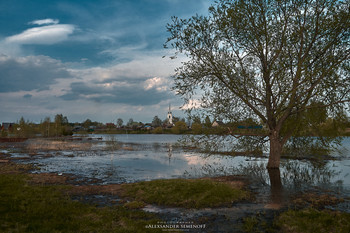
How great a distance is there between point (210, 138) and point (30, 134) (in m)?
103

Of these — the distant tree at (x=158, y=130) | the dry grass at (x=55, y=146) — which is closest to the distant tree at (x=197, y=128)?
the dry grass at (x=55, y=146)

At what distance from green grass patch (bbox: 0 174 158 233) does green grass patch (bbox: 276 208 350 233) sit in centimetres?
552

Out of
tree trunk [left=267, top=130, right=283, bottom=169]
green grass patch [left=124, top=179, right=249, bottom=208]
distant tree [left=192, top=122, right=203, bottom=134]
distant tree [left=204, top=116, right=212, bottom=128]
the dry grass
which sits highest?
distant tree [left=204, top=116, right=212, bottom=128]

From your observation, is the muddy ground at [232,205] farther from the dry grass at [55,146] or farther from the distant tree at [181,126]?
the dry grass at [55,146]

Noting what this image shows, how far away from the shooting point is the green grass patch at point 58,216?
9.30 metres

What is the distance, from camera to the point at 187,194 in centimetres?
1461

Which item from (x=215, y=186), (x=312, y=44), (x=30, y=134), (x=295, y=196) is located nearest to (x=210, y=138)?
(x=215, y=186)

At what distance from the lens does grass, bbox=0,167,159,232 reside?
9305 millimetres

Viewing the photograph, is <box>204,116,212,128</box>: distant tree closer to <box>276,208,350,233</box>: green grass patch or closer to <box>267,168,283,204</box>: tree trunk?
<box>267,168,283,204</box>: tree trunk

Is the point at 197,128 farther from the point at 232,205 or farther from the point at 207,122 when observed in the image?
the point at 232,205

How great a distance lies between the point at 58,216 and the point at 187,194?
706 centimetres

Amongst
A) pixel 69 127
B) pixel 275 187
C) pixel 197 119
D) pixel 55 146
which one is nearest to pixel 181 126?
pixel 197 119

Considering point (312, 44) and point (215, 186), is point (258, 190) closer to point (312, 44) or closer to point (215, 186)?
point (215, 186)

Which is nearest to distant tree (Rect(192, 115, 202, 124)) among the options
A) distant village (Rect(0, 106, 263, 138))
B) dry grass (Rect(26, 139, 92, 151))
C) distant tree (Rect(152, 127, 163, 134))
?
distant village (Rect(0, 106, 263, 138))
